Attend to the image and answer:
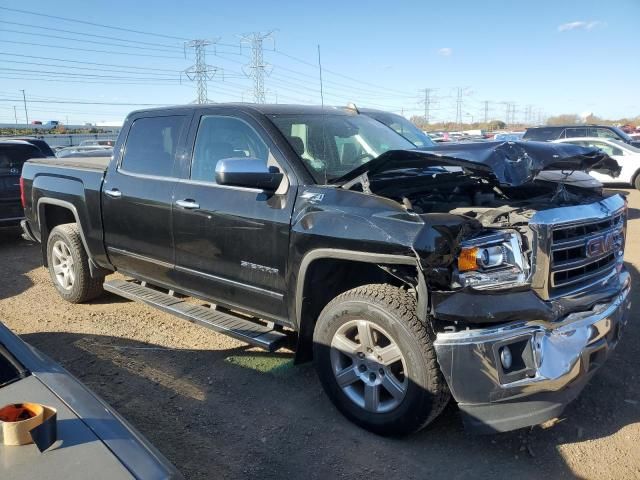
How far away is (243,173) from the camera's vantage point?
3.39 metres

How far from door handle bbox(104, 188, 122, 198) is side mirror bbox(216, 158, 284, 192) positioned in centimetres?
183

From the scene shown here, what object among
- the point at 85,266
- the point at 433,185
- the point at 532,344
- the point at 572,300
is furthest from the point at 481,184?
the point at 85,266

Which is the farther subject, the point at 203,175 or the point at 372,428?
the point at 203,175

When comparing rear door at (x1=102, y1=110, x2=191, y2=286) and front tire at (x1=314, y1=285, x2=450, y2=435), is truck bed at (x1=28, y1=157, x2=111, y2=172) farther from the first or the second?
front tire at (x1=314, y1=285, x2=450, y2=435)

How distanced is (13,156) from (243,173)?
7.37 meters

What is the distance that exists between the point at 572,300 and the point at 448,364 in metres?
0.81

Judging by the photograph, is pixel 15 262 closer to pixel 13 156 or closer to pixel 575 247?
pixel 13 156

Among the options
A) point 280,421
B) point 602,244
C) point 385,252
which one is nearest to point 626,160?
point 602,244

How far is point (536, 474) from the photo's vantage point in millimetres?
2877

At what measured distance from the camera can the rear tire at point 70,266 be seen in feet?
18.5

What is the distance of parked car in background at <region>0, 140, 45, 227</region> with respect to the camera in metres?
8.66

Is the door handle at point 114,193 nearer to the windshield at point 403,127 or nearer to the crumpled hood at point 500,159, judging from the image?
the crumpled hood at point 500,159

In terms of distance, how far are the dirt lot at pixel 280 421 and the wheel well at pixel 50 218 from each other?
Answer: 4.90ft

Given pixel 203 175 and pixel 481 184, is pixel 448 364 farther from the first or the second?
pixel 203 175
